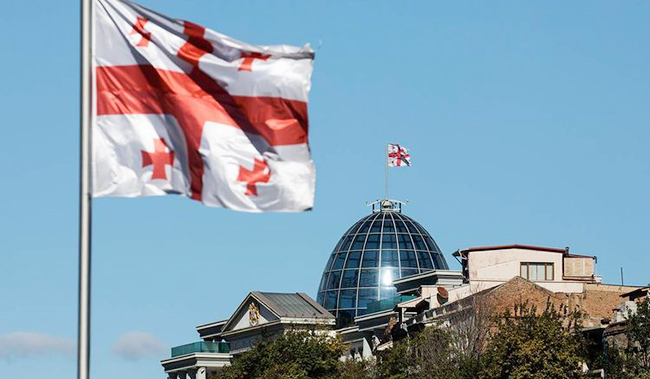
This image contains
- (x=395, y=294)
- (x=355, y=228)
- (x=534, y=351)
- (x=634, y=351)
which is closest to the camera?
(x=634, y=351)

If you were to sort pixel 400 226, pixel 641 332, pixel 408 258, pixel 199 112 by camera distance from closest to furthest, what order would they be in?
pixel 199 112
pixel 641 332
pixel 408 258
pixel 400 226

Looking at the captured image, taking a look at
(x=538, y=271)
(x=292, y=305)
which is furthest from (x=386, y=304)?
(x=538, y=271)

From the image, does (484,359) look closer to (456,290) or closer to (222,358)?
(456,290)

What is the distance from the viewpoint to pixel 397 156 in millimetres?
147125

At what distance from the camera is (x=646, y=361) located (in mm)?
75562


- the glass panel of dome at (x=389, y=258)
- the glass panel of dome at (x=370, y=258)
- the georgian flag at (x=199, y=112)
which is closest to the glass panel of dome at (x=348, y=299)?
the glass panel of dome at (x=370, y=258)

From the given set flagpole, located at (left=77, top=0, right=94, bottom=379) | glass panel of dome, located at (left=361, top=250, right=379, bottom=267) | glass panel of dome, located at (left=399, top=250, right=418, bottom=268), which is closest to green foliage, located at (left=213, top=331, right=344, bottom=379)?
glass panel of dome, located at (left=361, top=250, right=379, bottom=267)

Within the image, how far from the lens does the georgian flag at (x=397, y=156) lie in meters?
146

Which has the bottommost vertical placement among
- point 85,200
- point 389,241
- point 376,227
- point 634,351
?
point 634,351

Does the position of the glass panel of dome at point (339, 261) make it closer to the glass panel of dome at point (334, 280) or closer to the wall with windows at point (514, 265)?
A: the glass panel of dome at point (334, 280)

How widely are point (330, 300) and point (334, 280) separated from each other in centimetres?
178

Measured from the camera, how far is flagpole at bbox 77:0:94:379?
17828 millimetres

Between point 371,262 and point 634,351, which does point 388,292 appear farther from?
point 634,351

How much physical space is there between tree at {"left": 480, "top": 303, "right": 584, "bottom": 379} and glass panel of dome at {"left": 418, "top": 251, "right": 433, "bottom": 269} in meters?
67.7
